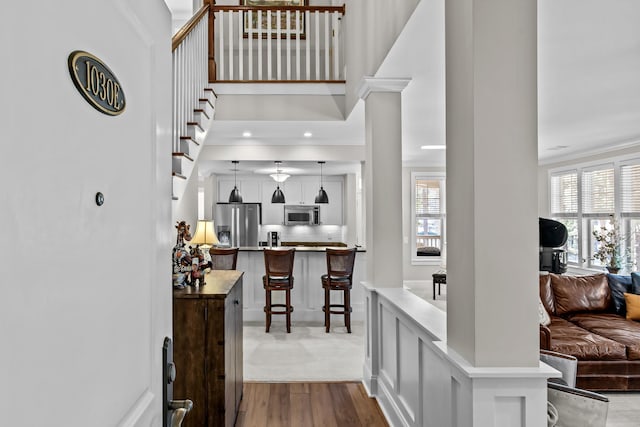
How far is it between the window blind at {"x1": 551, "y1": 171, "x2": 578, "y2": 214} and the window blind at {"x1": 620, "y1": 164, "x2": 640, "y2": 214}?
3.57 ft

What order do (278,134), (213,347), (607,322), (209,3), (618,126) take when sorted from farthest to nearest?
1. (278,134)
2. (618,126)
3. (209,3)
4. (607,322)
5. (213,347)

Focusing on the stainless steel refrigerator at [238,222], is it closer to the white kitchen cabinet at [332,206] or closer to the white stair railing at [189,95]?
the white kitchen cabinet at [332,206]

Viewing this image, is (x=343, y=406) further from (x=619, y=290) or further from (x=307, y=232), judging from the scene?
(x=307, y=232)

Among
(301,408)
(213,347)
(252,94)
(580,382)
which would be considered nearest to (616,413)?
(580,382)

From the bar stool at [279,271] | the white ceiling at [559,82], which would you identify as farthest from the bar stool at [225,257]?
the white ceiling at [559,82]

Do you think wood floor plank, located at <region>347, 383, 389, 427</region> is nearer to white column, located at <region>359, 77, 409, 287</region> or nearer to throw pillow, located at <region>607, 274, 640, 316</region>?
white column, located at <region>359, 77, 409, 287</region>

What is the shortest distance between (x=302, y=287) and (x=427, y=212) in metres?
4.41

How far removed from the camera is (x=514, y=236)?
1603mm

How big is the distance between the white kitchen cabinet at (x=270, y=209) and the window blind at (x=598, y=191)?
6.09m

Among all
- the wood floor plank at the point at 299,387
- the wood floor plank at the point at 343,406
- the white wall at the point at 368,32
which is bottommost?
the wood floor plank at the point at 299,387

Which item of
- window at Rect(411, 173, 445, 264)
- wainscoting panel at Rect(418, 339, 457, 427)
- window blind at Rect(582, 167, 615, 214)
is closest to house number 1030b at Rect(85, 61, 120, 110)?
wainscoting panel at Rect(418, 339, 457, 427)

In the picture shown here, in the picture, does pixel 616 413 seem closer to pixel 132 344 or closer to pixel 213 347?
pixel 213 347

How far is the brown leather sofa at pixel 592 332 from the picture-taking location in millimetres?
3770

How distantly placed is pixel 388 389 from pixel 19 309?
3043 mm
